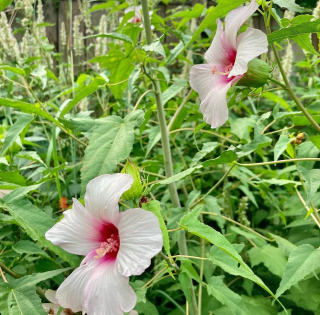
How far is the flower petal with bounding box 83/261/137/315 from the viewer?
0.46 meters

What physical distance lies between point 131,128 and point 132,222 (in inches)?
8.8

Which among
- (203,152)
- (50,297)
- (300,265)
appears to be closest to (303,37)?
(203,152)

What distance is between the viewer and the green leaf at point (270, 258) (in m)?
0.88

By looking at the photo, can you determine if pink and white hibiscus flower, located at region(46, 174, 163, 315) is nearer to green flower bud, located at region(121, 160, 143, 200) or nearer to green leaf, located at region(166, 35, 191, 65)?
green flower bud, located at region(121, 160, 143, 200)

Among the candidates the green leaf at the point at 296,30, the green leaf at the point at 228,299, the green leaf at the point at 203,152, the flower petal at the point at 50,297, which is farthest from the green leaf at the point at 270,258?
the green leaf at the point at 296,30

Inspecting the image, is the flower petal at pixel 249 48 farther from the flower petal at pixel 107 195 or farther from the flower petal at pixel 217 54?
the flower petal at pixel 107 195

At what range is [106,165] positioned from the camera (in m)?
0.58

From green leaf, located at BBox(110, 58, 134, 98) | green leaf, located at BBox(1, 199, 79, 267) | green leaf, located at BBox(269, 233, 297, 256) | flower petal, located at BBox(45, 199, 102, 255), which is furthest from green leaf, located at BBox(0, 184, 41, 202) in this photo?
green leaf, located at BBox(269, 233, 297, 256)

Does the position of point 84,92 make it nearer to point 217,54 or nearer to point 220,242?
point 217,54

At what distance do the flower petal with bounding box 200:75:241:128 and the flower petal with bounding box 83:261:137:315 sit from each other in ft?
0.81

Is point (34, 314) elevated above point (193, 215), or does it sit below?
below

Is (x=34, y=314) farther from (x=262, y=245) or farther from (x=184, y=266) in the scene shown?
(x=262, y=245)

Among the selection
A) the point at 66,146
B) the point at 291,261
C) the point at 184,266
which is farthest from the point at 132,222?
the point at 66,146

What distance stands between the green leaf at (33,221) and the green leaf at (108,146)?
9cm
